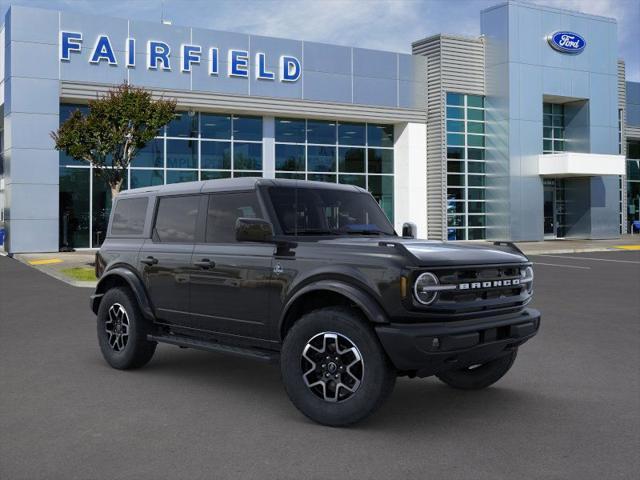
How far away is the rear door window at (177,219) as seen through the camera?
258 inches

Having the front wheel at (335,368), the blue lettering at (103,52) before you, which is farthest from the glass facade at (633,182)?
the front wheel at (335,368)

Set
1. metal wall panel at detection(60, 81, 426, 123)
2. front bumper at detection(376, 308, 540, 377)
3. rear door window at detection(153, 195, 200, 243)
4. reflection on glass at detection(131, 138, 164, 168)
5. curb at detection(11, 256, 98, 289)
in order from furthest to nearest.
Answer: reflection on glass at detection(131, 138, 164, 168)
metal wall panel at detection(60, 81, 426, 123)
curb at detection(11, 256, 98, 289)
rear door window at detection(153, 195, 200, 243)
front bumper at detection(376, 308, 540, 377)

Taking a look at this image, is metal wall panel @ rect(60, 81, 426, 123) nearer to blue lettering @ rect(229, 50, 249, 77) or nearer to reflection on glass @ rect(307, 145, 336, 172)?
blue lettering @ rect(229, 50, 249, 77)

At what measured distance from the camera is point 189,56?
27.2 meters

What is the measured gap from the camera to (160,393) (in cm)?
603

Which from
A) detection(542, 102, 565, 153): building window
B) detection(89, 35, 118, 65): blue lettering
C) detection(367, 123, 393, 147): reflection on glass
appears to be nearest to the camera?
detection(89, 35, 118, 65): blue lettering

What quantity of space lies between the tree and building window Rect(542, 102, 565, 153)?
75.2 feet

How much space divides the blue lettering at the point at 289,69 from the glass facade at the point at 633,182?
2470cm

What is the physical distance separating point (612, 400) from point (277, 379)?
2.96 m

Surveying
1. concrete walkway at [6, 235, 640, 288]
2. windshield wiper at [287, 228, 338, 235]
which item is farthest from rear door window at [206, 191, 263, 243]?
concrete walkway at [6, 235, 640, 288]

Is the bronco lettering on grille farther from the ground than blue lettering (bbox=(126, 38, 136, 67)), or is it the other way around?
blue lettering (bbox=(126, 38, 136, 67))

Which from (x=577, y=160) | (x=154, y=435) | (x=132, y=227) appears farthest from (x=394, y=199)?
(x=154, y=435)

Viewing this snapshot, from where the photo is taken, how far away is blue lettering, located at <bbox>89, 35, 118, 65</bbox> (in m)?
25.6

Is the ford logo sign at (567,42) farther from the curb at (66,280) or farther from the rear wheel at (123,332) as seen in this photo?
the rear wheel at (123,332)
